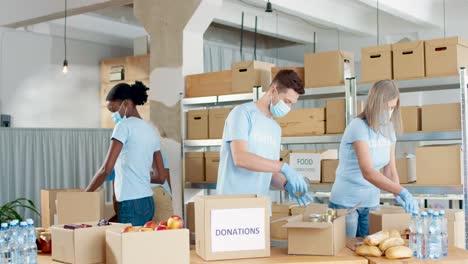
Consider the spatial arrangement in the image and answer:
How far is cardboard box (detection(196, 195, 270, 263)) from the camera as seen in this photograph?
2604 millimetres

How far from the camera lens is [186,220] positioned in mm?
5430

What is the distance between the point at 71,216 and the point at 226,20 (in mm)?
4989

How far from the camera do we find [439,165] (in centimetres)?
438

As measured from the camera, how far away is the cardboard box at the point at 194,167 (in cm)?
548

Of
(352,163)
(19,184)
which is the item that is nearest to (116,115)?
(352,163)

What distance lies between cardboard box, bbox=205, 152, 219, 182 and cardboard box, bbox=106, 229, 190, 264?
2.90m

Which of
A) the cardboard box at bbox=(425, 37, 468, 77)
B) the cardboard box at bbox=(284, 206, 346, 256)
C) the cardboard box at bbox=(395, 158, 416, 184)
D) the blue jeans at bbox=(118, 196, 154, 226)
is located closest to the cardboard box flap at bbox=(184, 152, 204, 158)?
the blue jeans at bbox=(118, 196, 154, 226)

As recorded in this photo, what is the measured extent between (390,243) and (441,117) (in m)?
2.06

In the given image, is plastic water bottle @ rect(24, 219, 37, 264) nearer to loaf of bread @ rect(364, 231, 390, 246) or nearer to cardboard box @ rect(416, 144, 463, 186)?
loaf of bread @ rect(364, 231, 390, 246)

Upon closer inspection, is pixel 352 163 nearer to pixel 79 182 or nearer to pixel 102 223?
pixel 102 223

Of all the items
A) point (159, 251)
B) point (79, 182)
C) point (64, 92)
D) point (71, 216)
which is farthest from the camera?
point (64, 92)

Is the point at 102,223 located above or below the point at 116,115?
below

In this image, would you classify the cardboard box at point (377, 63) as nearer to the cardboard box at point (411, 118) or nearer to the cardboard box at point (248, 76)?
the cardboard box at point (411, 118)

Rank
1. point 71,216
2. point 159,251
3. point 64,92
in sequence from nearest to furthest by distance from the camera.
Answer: point 159,251 → point 71,216 → point 64,92
